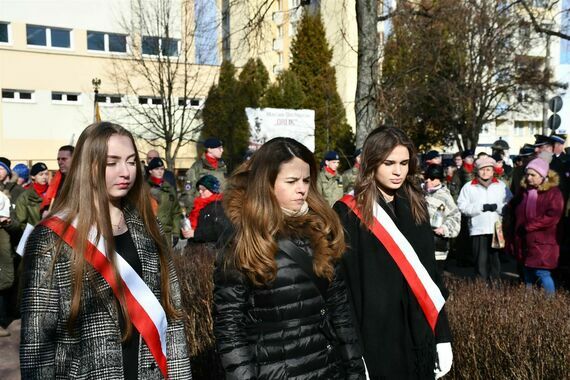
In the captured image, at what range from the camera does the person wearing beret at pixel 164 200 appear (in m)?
8.40

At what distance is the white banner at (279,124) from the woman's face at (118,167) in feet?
Answer: 48.9

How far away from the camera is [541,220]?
22.5 ft

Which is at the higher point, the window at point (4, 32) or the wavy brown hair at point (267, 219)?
the window at point (4, 32)

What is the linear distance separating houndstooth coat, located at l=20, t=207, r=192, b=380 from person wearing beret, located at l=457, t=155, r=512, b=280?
6.46 m

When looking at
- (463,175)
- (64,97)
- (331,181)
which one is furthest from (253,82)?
(331,181)

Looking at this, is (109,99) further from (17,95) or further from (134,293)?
(134,293)

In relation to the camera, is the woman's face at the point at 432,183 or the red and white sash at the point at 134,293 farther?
the woman's face at the point at 432,183

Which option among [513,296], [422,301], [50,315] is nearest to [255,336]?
[50,315]

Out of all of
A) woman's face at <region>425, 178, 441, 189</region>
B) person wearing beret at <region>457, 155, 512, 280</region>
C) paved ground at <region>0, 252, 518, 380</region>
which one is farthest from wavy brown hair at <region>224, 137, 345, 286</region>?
person wearing beret at <region>457, 155, 512, 280</region>

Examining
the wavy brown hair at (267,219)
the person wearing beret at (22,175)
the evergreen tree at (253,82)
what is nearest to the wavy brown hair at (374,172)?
the wavy brown hair at (267,219)

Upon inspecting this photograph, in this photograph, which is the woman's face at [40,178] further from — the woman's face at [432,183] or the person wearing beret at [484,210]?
the person wearing beret at [484,210]

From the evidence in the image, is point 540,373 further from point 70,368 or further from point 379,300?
point 70,368

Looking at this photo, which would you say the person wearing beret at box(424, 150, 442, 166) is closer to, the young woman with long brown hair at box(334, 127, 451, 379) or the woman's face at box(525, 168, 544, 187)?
the woman's face at box(525, 168, 544, 187)

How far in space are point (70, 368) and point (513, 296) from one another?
309 cm
